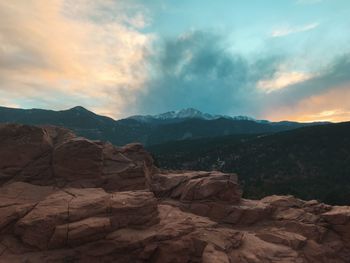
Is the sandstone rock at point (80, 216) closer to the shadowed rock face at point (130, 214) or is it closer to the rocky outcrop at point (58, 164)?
the shadowed rock face at point (130, 214)

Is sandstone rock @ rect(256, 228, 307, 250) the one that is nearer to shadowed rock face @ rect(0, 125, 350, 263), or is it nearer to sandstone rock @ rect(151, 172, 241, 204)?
shadowed rock face @ rect(0, 125, 350, 263)

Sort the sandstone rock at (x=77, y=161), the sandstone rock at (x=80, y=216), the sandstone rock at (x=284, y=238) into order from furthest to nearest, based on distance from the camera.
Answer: the sandstone rock at (x=77, y=161) → the sandstone rock at (x=284, y=238) → the sandstone rock at (x=80, y=216)

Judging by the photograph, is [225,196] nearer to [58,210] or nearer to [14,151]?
[58,210]

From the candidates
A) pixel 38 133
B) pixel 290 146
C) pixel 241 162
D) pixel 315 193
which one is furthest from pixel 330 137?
pixel 38 133

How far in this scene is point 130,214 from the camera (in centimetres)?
2891

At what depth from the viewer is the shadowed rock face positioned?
1041 inches

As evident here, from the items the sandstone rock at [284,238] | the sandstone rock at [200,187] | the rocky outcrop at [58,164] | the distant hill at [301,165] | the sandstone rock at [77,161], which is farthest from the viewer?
the distant hill at [301,165]

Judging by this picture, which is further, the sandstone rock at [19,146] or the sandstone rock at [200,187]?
the sandstone rock at [200,187]

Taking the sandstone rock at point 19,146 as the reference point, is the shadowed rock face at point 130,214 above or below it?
below

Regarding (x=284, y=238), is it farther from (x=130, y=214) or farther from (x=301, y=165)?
(x=301, y=165)

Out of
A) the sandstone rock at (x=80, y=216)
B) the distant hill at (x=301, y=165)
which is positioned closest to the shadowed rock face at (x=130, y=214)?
the sandstone rock at (x=80, y=216)

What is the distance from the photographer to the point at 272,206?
40.6 m

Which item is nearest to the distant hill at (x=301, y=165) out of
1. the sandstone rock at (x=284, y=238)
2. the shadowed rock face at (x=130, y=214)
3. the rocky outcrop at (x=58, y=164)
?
the shadowed rock face at (x=130, y=214)

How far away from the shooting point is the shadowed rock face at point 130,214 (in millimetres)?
26438
